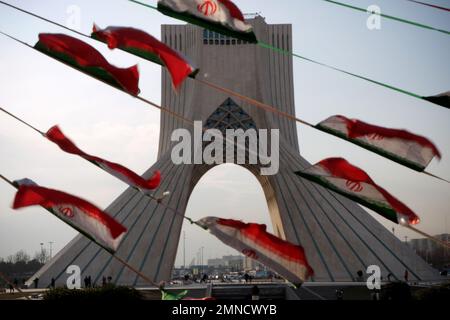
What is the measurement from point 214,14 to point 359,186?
2755 millimetres

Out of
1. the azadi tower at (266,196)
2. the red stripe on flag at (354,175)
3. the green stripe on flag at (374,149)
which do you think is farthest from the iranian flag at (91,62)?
the azadi tower at (266,196)

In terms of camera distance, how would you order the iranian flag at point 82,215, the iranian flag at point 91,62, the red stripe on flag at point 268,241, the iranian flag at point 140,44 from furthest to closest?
the iranian flag at point 91,62
the red stripe on flag at point 268,241
the iranian flag at point 140,44
the iranian flag at point 82,215

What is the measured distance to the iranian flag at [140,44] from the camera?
7148mm

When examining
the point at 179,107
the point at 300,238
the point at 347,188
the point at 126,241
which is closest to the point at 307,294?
the point at 300,238

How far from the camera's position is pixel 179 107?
29.4 m

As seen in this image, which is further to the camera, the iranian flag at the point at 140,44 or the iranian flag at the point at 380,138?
the iranian flag at the point at 380,138

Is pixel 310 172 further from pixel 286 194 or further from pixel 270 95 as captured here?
pixel 270 95

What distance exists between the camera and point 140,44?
735 cm

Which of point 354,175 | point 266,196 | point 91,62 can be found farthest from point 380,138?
point 266,196

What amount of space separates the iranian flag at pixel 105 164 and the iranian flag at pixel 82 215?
648 millimetres

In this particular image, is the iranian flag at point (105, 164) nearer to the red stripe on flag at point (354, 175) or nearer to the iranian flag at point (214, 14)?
the iranian flag at point (214, 14)

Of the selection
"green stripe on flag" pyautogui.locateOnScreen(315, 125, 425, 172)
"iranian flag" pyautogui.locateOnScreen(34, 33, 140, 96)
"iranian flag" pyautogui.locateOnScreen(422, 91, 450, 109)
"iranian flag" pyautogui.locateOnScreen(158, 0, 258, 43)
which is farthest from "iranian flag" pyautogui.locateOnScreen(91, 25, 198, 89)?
"iranian flag" pyautogui.locateOnScreen(422, 91, 450, 109)

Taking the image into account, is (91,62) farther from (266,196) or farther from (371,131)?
(266,196)

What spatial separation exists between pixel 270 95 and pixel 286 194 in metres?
6.21
